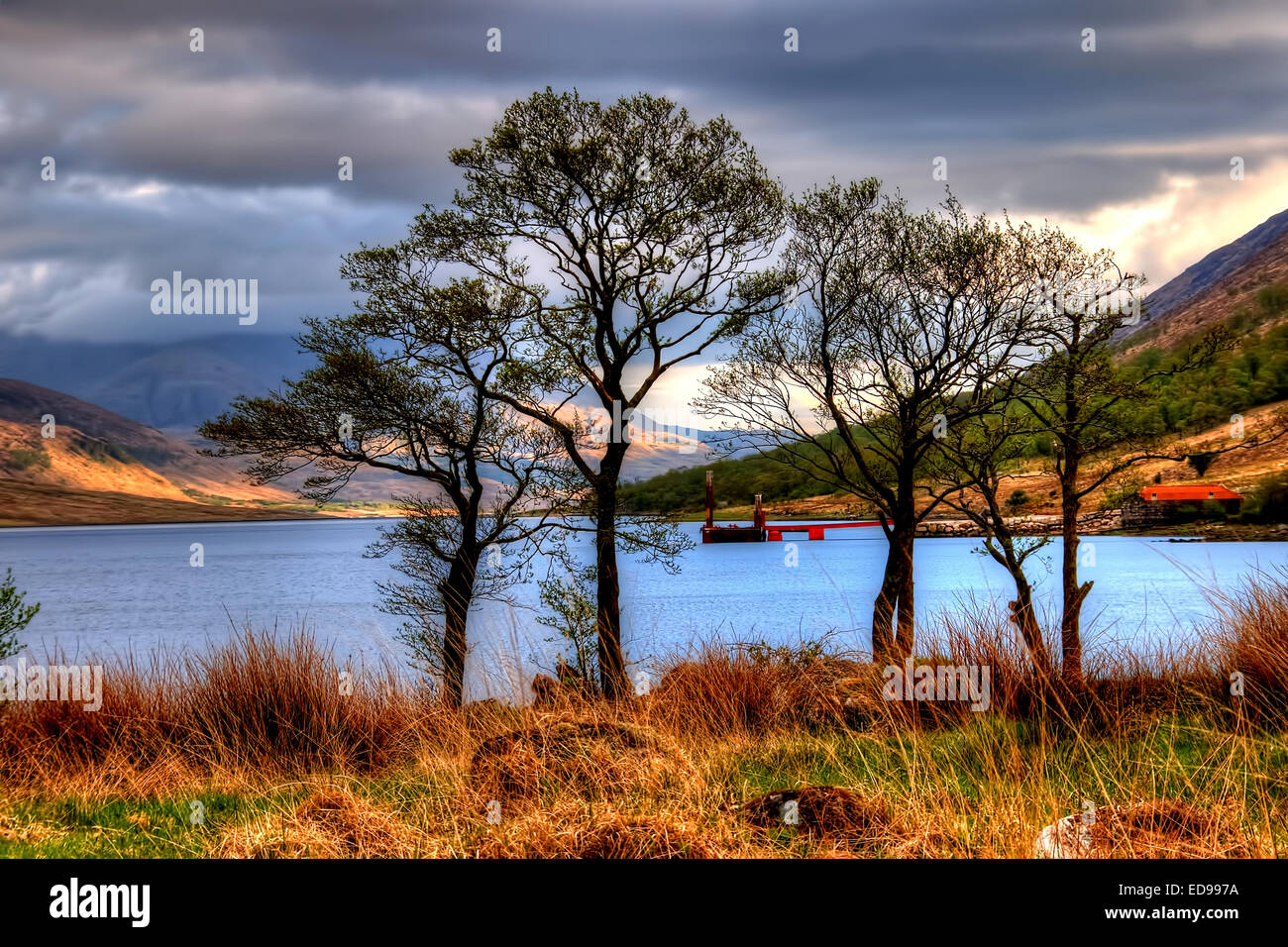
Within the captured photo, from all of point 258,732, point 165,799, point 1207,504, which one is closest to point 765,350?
point 258,732

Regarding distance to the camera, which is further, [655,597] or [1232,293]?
[1232,293]

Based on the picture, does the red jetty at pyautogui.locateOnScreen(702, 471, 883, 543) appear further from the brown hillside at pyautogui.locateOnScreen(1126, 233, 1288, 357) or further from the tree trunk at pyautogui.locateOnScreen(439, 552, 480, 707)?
the brown hillside at pyautogui.locateOnScreen(1126, 233, 1288, 357)

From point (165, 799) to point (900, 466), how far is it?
49.9 feet

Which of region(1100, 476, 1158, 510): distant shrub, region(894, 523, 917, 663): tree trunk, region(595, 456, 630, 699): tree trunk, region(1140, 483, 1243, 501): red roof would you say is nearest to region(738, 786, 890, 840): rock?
region(595, 456, 630, 699): tree trunk

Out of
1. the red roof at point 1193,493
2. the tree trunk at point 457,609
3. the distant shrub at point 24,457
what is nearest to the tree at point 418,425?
the tree trunk at point 457,609

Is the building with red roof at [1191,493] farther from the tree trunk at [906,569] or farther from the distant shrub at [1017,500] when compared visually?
the tree trunk at [906,569]

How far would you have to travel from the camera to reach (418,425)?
18594 mm

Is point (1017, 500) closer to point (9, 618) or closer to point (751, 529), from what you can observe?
point (751, 529)

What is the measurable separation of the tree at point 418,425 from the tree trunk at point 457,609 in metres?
0.06

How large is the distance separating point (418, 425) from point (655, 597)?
4441 centimetres

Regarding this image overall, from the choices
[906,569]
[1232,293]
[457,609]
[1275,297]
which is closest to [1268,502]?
[1275,297]

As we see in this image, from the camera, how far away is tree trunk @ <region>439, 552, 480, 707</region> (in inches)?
569

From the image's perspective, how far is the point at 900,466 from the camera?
63.9 ft
